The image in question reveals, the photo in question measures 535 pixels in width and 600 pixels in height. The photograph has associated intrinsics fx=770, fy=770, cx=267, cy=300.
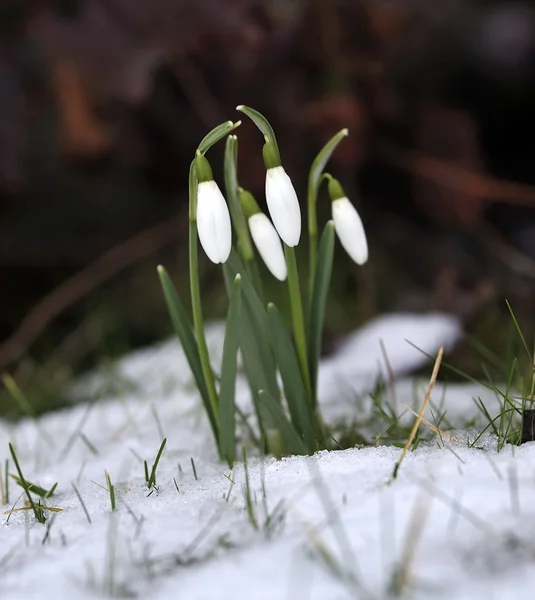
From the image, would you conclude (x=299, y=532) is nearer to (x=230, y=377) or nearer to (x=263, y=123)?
(x=230, y=377)

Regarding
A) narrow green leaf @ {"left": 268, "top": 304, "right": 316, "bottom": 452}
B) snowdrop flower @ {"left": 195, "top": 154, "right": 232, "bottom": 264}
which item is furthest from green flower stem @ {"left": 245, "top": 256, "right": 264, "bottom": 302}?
snowdrop flower @ {"left": 195, "top": 154, "right": 232, "bottom": 264}

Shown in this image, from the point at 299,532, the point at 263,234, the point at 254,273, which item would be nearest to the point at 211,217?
the point at 263,234

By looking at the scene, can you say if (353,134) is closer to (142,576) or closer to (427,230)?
(427,230)

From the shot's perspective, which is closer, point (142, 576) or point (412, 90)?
point (142, 576)

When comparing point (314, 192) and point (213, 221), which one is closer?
point (213, 221)

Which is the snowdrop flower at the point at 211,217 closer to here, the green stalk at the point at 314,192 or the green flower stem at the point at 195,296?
the green flower stem at the point at 195,296

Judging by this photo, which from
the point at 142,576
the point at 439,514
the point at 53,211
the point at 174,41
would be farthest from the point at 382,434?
the point at 53,211

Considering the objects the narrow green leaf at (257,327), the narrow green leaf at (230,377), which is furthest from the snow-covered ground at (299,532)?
the narrow green leaf at (257,327)
